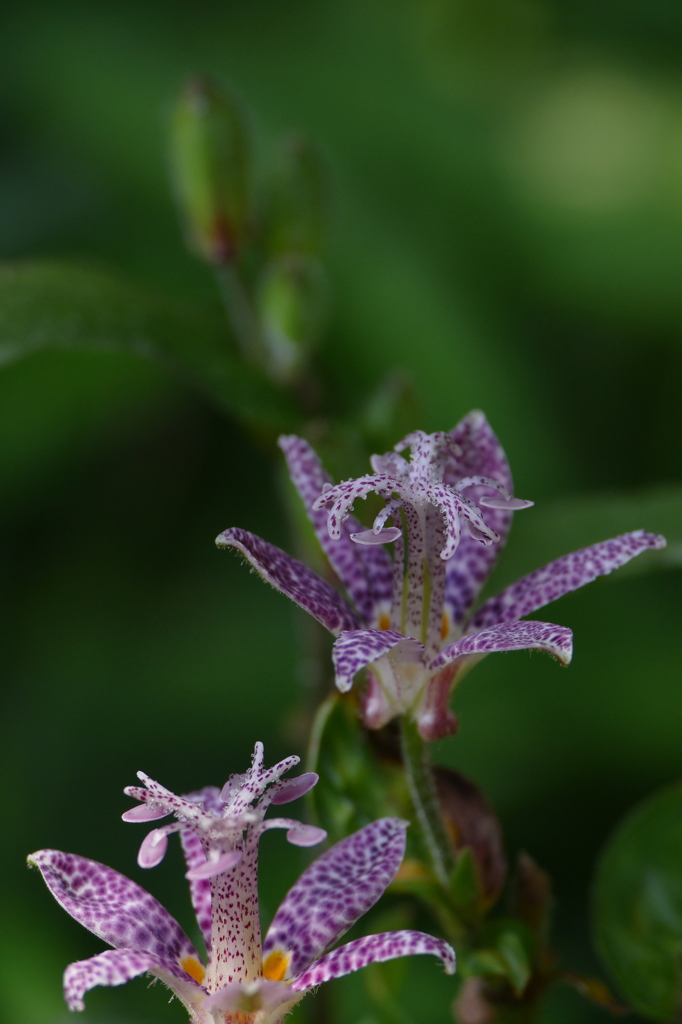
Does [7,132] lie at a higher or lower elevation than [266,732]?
higher

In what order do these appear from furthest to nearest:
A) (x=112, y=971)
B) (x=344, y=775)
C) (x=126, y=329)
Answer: (x=126, y=329) < (x=344, y=775) < (x=112, y=971)

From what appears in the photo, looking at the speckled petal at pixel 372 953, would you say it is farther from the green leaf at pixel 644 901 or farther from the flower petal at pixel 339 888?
the green leaf at pixel 644 901

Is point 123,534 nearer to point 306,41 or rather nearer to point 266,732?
point 266,732

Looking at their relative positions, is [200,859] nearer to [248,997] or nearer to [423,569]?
[248,997]

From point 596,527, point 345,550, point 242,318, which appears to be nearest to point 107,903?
point 345,550

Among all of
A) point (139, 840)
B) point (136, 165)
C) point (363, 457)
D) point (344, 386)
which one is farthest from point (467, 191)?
point (139, 840)

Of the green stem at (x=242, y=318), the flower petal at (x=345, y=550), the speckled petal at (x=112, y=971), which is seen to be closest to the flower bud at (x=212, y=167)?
the green stem at (x=242, y=318)
